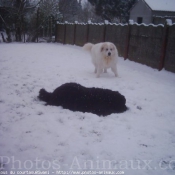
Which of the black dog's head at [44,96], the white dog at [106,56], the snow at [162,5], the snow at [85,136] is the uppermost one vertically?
the snow at [162,5]

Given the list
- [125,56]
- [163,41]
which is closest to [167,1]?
[125,56]

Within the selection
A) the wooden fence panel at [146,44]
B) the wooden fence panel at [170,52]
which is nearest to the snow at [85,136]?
the wooden fence panel at [170,52]

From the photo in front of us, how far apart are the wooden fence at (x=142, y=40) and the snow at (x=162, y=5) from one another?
16800mm

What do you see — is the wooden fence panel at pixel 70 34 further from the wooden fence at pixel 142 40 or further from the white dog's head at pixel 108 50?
the white dog's head at pixel 108 50

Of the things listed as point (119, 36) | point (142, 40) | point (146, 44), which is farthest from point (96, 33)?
point (146, 44)

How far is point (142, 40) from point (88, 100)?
665 cm

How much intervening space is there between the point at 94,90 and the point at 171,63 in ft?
15.1

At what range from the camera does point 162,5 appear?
29.8 m

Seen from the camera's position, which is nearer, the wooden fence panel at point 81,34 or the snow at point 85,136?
the snow at point 85,136

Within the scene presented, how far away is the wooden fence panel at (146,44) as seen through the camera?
9023 millimetres

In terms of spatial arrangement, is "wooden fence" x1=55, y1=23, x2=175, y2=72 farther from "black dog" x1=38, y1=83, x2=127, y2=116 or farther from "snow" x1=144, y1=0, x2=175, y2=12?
"snow" x1=144, y1=0, x2=175, y2=12

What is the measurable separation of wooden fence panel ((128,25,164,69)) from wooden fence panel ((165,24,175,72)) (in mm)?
434

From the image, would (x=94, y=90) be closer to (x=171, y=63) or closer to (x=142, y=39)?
(x=171, y=63)

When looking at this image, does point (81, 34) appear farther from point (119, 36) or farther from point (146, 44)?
point (146, 44)
